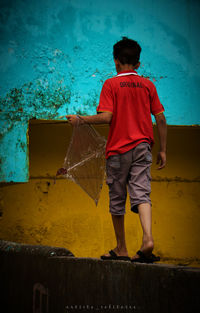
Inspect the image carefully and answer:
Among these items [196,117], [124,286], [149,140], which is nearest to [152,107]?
[149,140]

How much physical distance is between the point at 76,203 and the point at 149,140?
4.60 feet

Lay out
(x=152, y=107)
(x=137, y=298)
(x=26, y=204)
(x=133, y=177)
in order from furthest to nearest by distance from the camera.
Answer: (x=26, y=204)
(x=152, y=107)
(x=133, y=177)
(x=137, y=298)

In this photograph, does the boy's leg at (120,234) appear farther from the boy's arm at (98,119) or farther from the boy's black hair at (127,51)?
the boy's black hair at (127,51)

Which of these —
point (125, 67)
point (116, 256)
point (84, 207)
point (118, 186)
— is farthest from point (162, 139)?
point (84, 207)

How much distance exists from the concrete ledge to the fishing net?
55 cm

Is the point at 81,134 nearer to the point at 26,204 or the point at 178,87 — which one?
the point at 26,204

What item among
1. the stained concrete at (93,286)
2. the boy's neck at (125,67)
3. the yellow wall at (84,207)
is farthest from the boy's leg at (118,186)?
the yellow wall at (84,207)

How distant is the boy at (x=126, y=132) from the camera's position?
74.9 inches

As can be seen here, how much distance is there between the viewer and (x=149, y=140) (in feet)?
6.48

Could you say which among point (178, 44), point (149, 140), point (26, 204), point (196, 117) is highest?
point (178, 44)

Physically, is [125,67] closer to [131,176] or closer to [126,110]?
[126,110]

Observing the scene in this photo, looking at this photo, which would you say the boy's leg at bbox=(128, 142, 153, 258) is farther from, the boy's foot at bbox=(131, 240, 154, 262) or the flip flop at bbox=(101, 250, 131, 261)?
the flip flop at bbox=(101, 250, 131, 261)

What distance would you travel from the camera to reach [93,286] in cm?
172

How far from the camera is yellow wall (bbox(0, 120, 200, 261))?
3086mm
